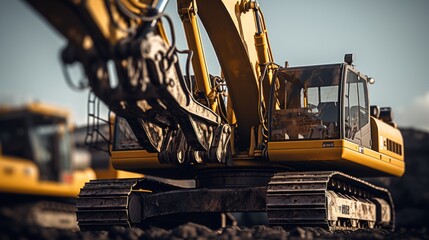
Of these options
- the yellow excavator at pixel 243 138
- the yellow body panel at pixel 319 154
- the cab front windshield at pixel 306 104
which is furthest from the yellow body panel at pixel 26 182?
the yellow body panel at pixel 319 154

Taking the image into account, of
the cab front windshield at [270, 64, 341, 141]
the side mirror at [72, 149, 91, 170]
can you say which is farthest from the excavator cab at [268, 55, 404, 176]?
the side mirror at [72, 149, 91, 170]

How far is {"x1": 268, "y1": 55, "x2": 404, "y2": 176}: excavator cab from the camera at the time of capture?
10852 millimetres

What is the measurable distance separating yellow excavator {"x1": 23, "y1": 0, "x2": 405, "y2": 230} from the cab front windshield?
1cm

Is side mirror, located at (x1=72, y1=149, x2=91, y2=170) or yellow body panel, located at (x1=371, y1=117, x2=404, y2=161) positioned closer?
yellow body panel, located at (x1=371, y1=117, x2=404, y2=161)

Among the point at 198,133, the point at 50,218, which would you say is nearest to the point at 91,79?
the point at 198,133

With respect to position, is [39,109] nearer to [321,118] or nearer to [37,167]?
[37,167]

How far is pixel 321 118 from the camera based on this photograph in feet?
36.2

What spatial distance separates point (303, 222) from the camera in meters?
10.1

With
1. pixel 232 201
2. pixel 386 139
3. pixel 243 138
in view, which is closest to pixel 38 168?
pixel 243 138

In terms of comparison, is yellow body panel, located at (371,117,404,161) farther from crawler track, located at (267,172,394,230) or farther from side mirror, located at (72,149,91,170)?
side mirror, located at (72,149,91,170)

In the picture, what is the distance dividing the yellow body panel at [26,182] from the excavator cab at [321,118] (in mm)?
7349

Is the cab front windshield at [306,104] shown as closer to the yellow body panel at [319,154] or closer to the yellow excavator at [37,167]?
the yellow body panel at [319,154]

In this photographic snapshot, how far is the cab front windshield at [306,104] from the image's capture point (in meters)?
11.0

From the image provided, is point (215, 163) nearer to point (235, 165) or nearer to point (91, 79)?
point (235, 165)
